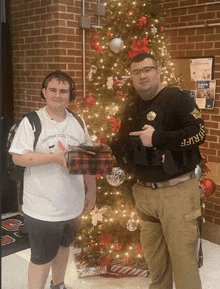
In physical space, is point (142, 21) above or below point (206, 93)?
above

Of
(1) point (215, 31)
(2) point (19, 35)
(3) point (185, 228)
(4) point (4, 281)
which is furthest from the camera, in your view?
(2) point (19, 35)

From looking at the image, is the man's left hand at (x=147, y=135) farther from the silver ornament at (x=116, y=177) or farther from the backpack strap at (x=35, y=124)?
the silver ornament at (x=116, y=177)

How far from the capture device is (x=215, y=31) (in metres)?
3.53

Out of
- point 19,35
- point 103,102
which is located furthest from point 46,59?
point 103,102

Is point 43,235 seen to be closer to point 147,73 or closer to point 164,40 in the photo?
point 147,73

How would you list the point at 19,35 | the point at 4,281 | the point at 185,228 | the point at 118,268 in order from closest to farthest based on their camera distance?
1. the point at 185,228
2. the point at 4,281
3. the point at 118,268
4. the point at 19,35

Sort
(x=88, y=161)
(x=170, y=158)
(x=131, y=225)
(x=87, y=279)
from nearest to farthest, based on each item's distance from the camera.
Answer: (x=88, y=161), (x=170, y=158), (x=131, y=225), (x=87, y=279)

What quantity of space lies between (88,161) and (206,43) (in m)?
2.52

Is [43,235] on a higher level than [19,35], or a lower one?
lower

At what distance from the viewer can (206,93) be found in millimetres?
3674

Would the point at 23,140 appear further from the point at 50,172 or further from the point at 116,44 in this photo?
the point at 116,44

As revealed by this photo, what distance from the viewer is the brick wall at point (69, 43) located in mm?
3480

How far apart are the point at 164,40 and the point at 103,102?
79cm

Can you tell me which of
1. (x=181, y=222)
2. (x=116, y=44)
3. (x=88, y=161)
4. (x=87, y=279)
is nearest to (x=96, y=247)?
(x=87, y=279)
